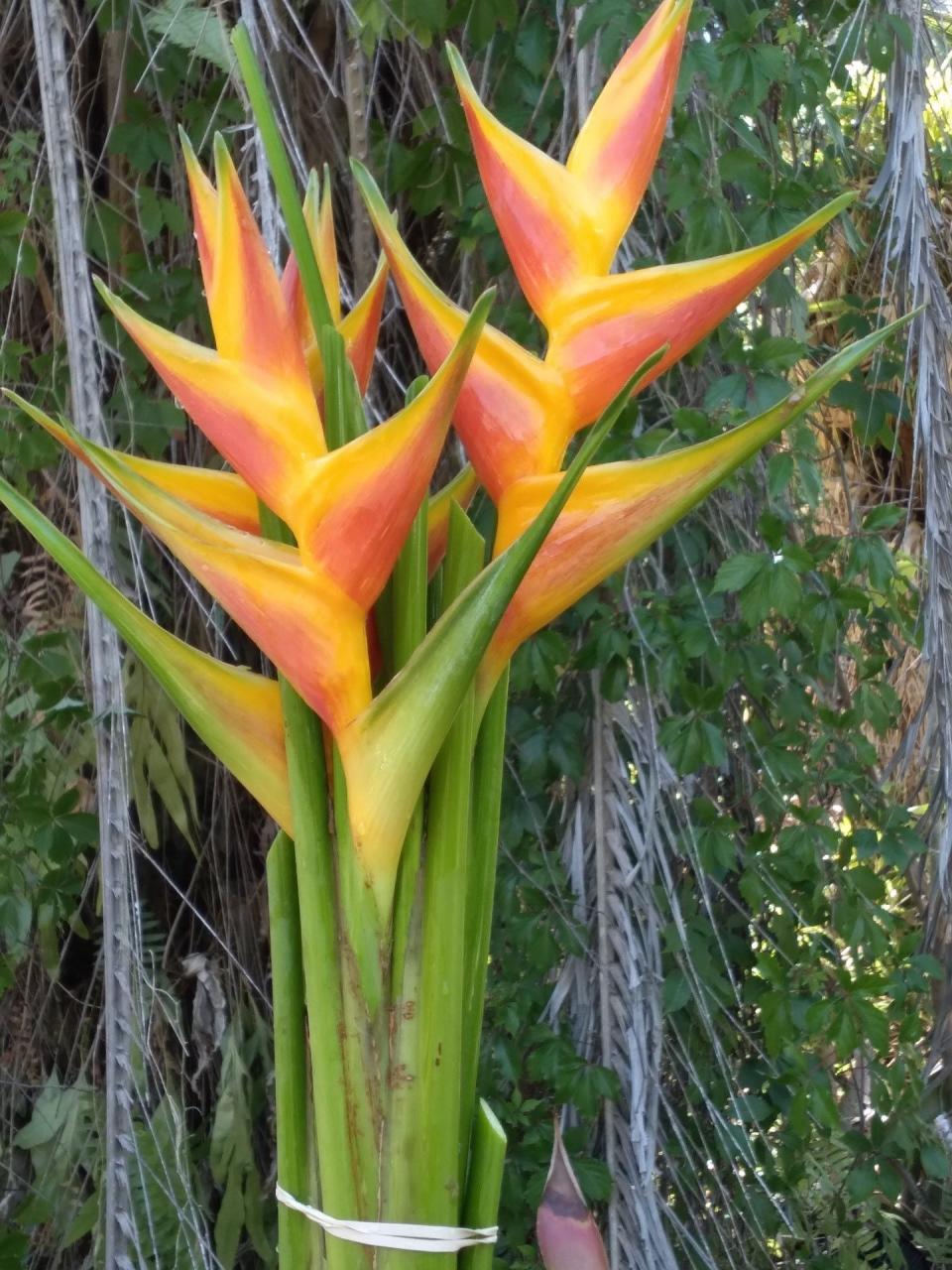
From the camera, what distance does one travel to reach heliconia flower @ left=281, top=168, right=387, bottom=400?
0.49 meters

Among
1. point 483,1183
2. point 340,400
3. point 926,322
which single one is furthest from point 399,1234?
point 926,322

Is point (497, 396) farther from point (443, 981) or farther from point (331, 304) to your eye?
point (443, 981)

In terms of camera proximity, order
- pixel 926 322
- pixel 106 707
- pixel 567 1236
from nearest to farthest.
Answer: pixel 567 1236 → pixel 106 707 → pixel 926 322

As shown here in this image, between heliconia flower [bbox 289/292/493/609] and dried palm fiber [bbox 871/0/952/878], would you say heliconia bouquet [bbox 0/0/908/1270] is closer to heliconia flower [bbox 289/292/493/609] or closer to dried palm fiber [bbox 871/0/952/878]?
heliconia flower [bbox 289/292/493/609]

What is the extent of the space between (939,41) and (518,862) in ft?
2.66

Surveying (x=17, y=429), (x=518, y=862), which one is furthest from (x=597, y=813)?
(x=17, y=429)

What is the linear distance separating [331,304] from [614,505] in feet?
0.43

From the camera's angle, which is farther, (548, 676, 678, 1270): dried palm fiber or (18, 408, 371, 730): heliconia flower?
(548, 676, 678, 1270): dried palm fiber


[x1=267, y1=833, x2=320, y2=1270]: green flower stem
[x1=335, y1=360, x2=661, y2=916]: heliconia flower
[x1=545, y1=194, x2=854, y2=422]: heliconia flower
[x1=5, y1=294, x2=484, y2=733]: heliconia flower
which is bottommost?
[x1=267, y1=833, x2=320, y2=1270]: green flower stem

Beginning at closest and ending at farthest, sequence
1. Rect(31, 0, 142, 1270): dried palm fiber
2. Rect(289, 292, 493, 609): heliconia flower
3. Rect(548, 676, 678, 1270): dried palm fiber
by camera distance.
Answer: Rect(289, 292, 493, 609): heliconia flower < Rect(31, 0, 142, 1270): dried palm fiber < Rect(548, 676, 678, 1270): dried palm fiber

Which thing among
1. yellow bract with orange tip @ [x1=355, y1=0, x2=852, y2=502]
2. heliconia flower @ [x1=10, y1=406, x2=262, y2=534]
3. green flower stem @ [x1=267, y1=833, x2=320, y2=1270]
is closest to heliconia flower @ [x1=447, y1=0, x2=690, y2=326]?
yellow bract with orange tip @ [x1=355, y1=0, x2=852, y2=502]

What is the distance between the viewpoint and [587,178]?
460 millimetres

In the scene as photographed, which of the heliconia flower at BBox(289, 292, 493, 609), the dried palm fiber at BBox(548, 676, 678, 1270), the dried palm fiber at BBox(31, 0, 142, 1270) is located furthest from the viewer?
the dried palm fiber at BBox(548, 676, 678, 1270)

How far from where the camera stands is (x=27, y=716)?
108 cm
